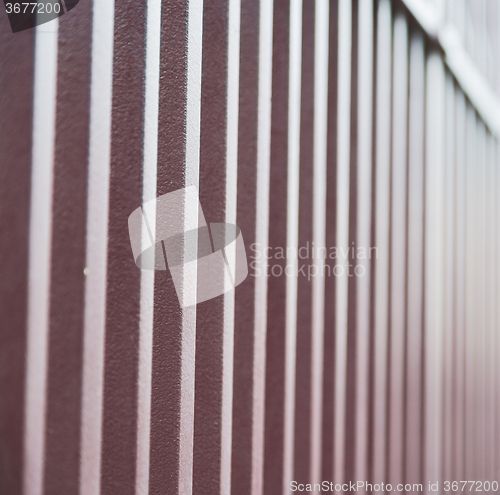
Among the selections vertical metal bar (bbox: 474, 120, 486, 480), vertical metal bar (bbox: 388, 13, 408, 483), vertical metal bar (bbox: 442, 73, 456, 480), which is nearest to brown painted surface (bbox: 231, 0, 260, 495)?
vertical metal bar (bbox: 388, 13, 408, 483)

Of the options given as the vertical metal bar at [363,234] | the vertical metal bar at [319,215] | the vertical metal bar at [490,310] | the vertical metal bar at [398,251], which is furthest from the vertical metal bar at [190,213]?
the vertical metal bar at [490,310]

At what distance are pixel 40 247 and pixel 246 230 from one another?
34cm

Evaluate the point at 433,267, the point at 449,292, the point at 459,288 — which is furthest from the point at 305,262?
the point at 459,288

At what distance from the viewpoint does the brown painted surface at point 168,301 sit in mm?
560

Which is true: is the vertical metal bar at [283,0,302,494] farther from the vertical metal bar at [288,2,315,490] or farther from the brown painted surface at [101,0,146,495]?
the brown painted surface at [101,0,146,495]

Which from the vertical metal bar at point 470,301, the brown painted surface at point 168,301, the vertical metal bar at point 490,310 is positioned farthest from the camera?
the vertical metal bar at point 490,310

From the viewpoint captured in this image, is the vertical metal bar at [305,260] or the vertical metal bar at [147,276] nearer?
the vertical metal bar at [147,276]

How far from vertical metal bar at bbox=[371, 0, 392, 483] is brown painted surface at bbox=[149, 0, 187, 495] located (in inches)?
28.8

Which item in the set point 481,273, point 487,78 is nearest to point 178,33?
point 487,78

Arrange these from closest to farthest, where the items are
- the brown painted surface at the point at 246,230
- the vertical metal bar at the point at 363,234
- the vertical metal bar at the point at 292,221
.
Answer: the brown painted surface at the point at 246,230, the vertical metal bar at the point at 292,221, the vertical metal bar at the point at 363,234

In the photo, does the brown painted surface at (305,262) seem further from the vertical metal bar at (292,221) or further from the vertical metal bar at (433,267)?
the vertical metal bar at (433,267)

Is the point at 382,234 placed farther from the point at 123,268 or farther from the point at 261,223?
the point at 123,268

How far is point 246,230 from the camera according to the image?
2.38 ft

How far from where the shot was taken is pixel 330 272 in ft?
3.21
